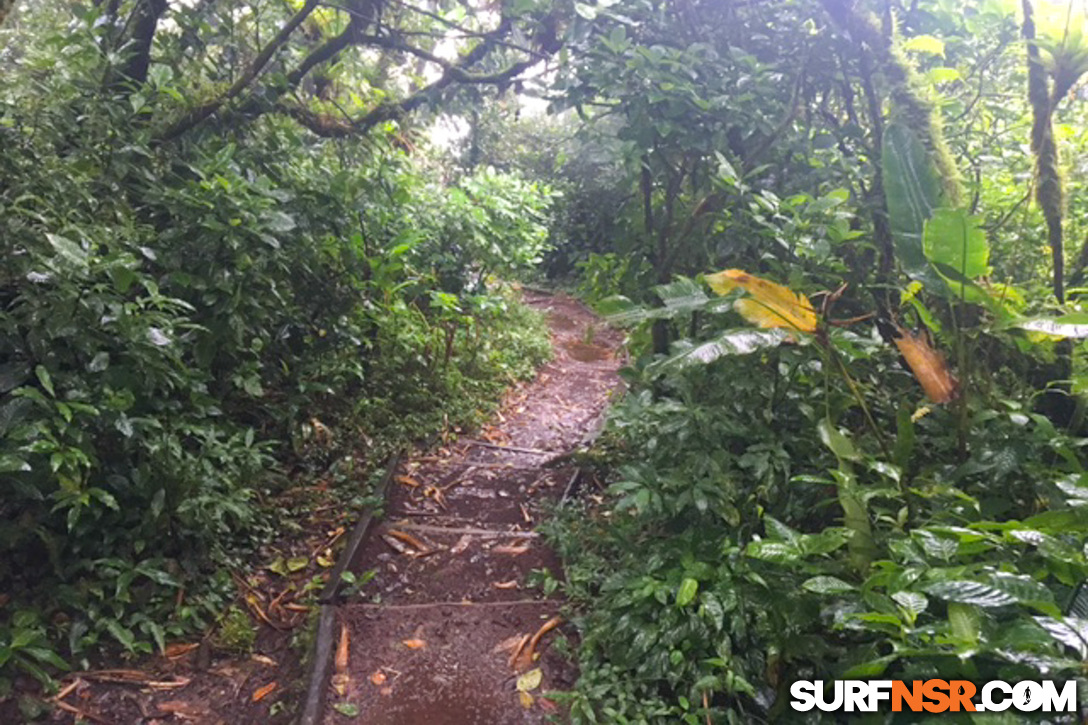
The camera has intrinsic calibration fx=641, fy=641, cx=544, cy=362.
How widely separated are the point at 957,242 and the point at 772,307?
28.7 inches

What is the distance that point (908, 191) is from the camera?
2865mm

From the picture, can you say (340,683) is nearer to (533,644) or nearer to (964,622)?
(533,644)

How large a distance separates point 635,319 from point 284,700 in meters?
2.41

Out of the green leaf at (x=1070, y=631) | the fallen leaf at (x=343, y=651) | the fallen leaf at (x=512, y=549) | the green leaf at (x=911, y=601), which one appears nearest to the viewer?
the green leaf at (x=1070, y=631)

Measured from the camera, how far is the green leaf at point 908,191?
283 cm

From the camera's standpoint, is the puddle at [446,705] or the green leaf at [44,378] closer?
the green leaf at [44,378]

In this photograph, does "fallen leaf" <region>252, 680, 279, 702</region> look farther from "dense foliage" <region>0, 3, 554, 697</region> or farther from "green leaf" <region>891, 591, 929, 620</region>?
"green leaf" <region>891, 591, 929, 620</region>

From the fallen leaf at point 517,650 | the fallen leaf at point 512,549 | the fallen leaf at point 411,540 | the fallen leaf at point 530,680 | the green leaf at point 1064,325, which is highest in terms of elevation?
the green leaf at point 1064,325

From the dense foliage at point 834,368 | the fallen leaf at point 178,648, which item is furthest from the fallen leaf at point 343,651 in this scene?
the dense foliage at point 834,368

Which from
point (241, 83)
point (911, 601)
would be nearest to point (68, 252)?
point (241, 83)

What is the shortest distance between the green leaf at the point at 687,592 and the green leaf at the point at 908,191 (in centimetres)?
164

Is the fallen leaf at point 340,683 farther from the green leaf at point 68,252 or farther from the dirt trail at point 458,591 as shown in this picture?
the green leaf at point 68,252

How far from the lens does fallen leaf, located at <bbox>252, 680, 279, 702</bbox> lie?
296cm

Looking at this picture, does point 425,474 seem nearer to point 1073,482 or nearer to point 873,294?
point 873,294
